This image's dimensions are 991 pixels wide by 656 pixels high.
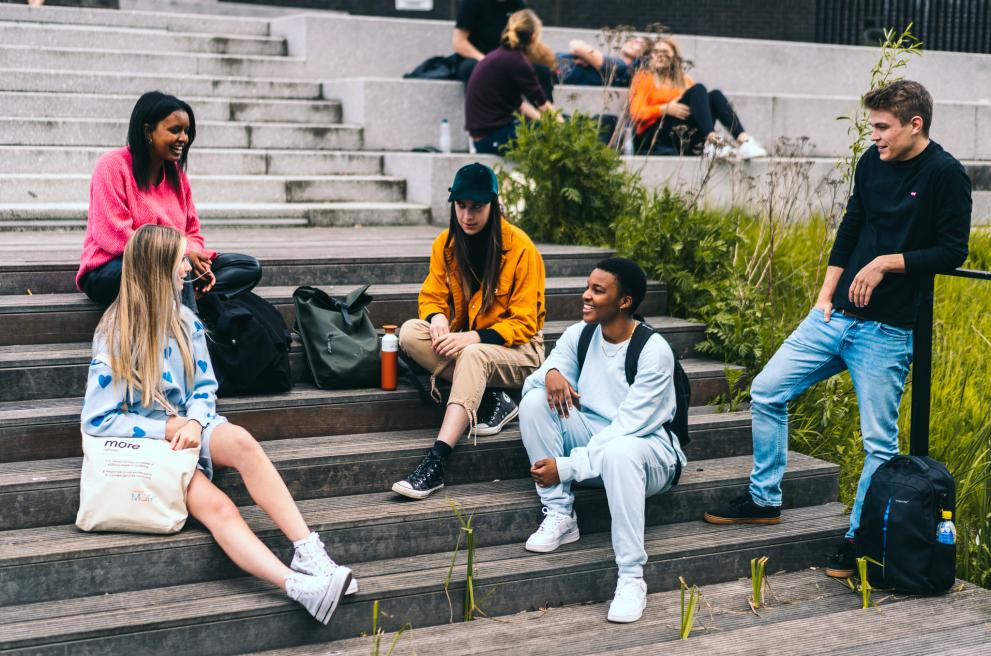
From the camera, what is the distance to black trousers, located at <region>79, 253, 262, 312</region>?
4770 millimetres

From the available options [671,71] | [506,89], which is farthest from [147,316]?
[671,71]

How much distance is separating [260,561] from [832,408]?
3191 mm

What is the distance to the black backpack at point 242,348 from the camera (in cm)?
473

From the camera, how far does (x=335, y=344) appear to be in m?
5.03

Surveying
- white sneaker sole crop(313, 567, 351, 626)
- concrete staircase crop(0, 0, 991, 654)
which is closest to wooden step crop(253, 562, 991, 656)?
concrete staircase crop(0, 0, 991, 654)

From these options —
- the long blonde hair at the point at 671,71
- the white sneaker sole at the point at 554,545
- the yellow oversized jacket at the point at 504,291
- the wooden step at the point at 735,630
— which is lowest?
the wooden step at the point at 735,630

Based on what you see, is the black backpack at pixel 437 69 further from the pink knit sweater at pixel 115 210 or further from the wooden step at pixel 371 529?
the wooden step at pixel 371 529

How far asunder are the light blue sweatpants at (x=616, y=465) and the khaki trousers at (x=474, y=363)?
0.31 metres

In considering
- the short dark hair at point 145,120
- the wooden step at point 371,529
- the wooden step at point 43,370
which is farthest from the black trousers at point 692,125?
the wooden step at point 43,370

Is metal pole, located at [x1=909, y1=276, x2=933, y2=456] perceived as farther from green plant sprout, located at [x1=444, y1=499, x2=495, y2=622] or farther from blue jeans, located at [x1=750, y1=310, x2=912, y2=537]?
green plant sprout, located at [x1=444, y1=499, x2=495, y2=622]

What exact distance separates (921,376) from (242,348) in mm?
2909

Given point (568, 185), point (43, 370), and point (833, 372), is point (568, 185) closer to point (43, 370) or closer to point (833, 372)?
point (833, 372)

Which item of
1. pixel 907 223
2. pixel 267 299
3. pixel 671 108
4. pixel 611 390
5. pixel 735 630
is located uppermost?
pixel 671 108

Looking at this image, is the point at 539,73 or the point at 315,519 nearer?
the point at 315,519
